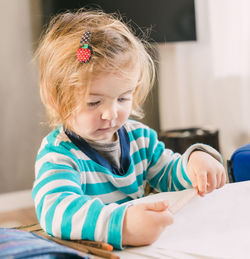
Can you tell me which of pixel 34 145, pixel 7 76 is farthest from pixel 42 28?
pixel 34 145

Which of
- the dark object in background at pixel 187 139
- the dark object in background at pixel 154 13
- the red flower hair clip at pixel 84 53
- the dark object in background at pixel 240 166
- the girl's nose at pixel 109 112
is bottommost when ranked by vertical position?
the dark object in background at pixel 187 139

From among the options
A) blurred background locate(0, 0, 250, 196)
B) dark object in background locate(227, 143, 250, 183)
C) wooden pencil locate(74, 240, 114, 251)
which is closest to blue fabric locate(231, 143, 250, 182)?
dark object in background locate(227, 143, 250, 183)

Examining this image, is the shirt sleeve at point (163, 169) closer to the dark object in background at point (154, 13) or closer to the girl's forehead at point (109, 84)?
the girl's forehead at point (109, 84)

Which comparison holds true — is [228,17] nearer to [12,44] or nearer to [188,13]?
[188,13]

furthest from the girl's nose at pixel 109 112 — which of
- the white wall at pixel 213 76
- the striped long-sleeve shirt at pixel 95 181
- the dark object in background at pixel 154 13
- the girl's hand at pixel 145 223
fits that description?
the white wall at pixel 213 76

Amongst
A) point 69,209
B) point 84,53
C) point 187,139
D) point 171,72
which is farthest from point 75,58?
point 171,72

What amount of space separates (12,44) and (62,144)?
1688mm

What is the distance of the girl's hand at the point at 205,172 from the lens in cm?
69

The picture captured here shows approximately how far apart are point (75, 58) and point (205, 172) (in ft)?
1.05

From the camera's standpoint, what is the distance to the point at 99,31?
0.78m

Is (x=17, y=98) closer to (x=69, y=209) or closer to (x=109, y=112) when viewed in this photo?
(x=109, y=112)

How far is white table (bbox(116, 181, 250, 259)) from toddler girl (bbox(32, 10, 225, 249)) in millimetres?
35

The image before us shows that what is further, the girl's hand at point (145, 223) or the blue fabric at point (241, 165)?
the blue fabric at point (241, 165)

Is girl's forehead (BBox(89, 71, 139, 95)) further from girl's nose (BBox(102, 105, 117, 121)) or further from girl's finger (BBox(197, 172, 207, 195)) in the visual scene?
girl's finger (BBox(197, 172, 207, 195))
